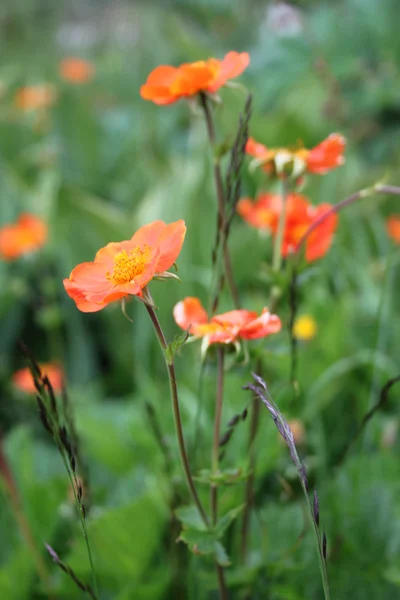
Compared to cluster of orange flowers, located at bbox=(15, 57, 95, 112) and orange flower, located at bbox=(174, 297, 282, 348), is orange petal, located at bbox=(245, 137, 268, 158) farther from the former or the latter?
cluster of orange flowers, located at bbox=(15, 57, 95, 112)

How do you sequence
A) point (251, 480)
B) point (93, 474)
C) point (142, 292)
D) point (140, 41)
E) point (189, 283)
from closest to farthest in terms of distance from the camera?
1. point (142, 292)
2. point (251, 480)
3. point (93, 474)
4. point (189, 283)
5. point (140, 41)

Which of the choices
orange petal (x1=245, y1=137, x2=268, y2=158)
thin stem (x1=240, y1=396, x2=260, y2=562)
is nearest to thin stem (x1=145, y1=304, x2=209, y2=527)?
thin stem (x1=240, y1=396, x2=260, y2=562)

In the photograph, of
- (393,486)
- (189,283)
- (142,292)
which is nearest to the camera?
(142,292)

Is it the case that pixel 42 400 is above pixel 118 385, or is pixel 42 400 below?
above

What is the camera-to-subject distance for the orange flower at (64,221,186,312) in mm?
394

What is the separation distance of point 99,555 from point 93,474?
0.26 meters

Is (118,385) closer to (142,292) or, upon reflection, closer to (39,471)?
(39,471)

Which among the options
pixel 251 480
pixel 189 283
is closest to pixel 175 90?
pixel 251 480

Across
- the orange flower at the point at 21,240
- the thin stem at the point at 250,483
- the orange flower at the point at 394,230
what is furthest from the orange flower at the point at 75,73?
the thin stem at the point at 250,483

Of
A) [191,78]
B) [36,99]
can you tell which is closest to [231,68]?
[191,78]

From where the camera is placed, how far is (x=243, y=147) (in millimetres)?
488

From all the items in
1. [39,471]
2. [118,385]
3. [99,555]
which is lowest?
[118,385]

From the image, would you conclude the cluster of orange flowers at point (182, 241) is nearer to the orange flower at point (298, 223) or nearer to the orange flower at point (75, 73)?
the orange flower at point (298, 223)

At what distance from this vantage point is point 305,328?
102 centimetres
